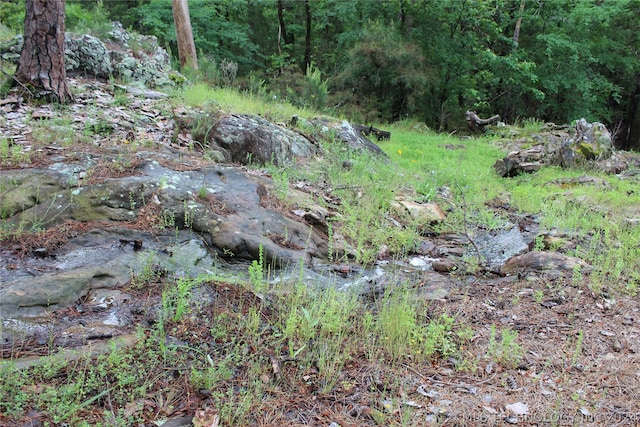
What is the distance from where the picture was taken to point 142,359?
2.36 meters

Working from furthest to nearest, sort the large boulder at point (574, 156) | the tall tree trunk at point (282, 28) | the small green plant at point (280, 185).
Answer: the tall tree trunk at point (282, 28) < the large boulder at point (574, 156) < the small green plant at point (280, 185)

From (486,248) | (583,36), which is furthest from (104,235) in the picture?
(583,36)

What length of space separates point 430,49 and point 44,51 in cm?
1468

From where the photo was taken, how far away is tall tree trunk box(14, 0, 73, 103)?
5.42 meters

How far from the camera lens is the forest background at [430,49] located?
1518 cm

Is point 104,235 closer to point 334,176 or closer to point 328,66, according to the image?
point 334,176

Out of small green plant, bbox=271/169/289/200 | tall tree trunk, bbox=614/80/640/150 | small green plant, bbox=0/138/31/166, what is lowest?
tall tree trunk, bbox=614/80/640/150

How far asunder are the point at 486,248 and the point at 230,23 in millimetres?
16517

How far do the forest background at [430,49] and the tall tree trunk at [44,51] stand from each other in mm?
7185

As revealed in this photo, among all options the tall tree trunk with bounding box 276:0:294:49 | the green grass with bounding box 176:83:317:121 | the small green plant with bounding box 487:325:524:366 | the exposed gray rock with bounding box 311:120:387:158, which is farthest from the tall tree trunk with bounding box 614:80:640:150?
the small green plant with bounding box 487:325:524:366

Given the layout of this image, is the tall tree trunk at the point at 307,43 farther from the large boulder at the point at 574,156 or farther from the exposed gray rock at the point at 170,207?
the exposed gray rock at the point at 170,207

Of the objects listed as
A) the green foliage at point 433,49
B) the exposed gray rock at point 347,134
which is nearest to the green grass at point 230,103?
the exposed gray rock at point 347,134

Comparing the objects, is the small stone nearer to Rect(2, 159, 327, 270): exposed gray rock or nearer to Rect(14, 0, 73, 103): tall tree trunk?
Rect(2, 159, 327, 270): exposed gray rock

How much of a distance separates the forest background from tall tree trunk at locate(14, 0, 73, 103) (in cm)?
718
